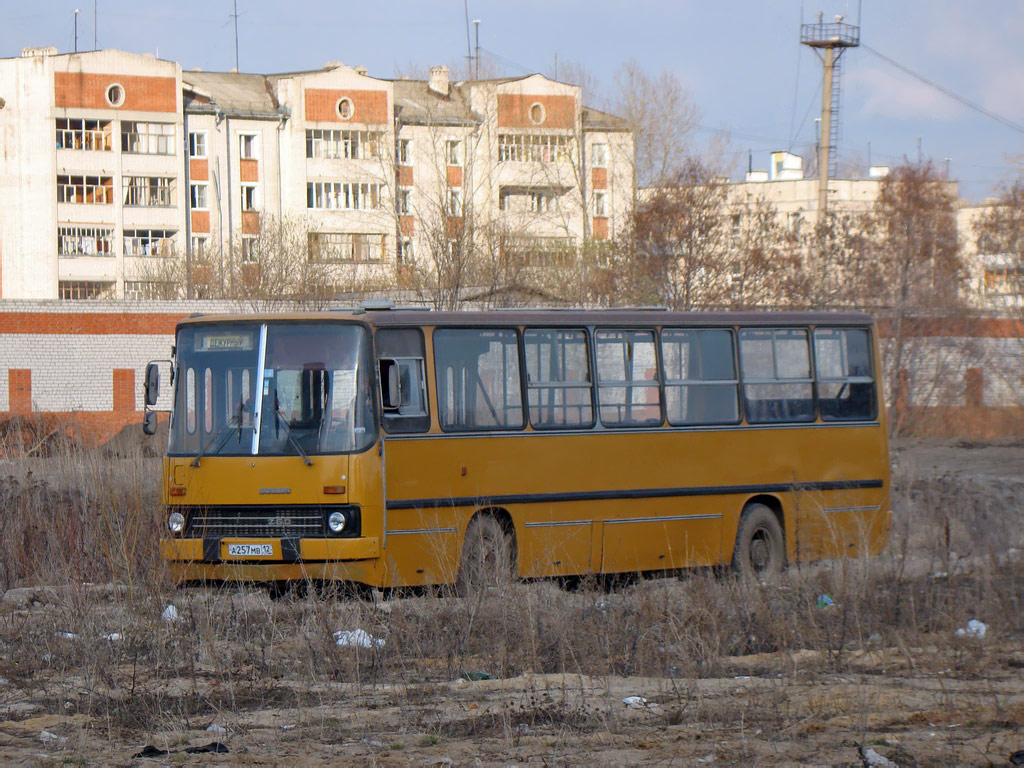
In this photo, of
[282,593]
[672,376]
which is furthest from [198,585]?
[672,376]

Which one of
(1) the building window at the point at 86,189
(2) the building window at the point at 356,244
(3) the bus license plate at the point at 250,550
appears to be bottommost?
(3) the bus license plate at the point at 250,550

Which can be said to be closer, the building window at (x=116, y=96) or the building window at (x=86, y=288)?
the building window at (x=116, y=96)

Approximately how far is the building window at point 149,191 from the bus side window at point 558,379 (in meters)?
56.0

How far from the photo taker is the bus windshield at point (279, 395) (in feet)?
37.7

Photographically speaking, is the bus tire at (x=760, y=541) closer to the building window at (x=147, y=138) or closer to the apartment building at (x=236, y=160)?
the apartment building at (x=236, y=160)

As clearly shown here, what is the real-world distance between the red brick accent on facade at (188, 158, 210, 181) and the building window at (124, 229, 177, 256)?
3.09m

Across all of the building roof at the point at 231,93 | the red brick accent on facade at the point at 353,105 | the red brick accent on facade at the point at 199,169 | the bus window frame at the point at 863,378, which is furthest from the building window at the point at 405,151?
the bus window frame at the point at 863,378

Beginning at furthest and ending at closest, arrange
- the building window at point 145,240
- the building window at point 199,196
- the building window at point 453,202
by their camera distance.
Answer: the building window at point 199,196
the building window at point 145,240
the building window at point 453,202

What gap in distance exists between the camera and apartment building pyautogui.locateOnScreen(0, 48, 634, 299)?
6350 cm

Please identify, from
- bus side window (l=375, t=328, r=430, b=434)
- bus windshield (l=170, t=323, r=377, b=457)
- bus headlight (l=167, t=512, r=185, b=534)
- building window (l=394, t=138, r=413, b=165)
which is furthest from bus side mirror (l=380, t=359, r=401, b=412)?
building window (l=394, t=138, r=413, b=165)

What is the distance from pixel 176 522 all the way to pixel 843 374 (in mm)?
7587

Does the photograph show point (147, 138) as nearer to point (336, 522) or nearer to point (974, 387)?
point (974, 387)

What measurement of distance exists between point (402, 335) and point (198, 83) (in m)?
62.2

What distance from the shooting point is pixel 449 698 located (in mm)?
7867
